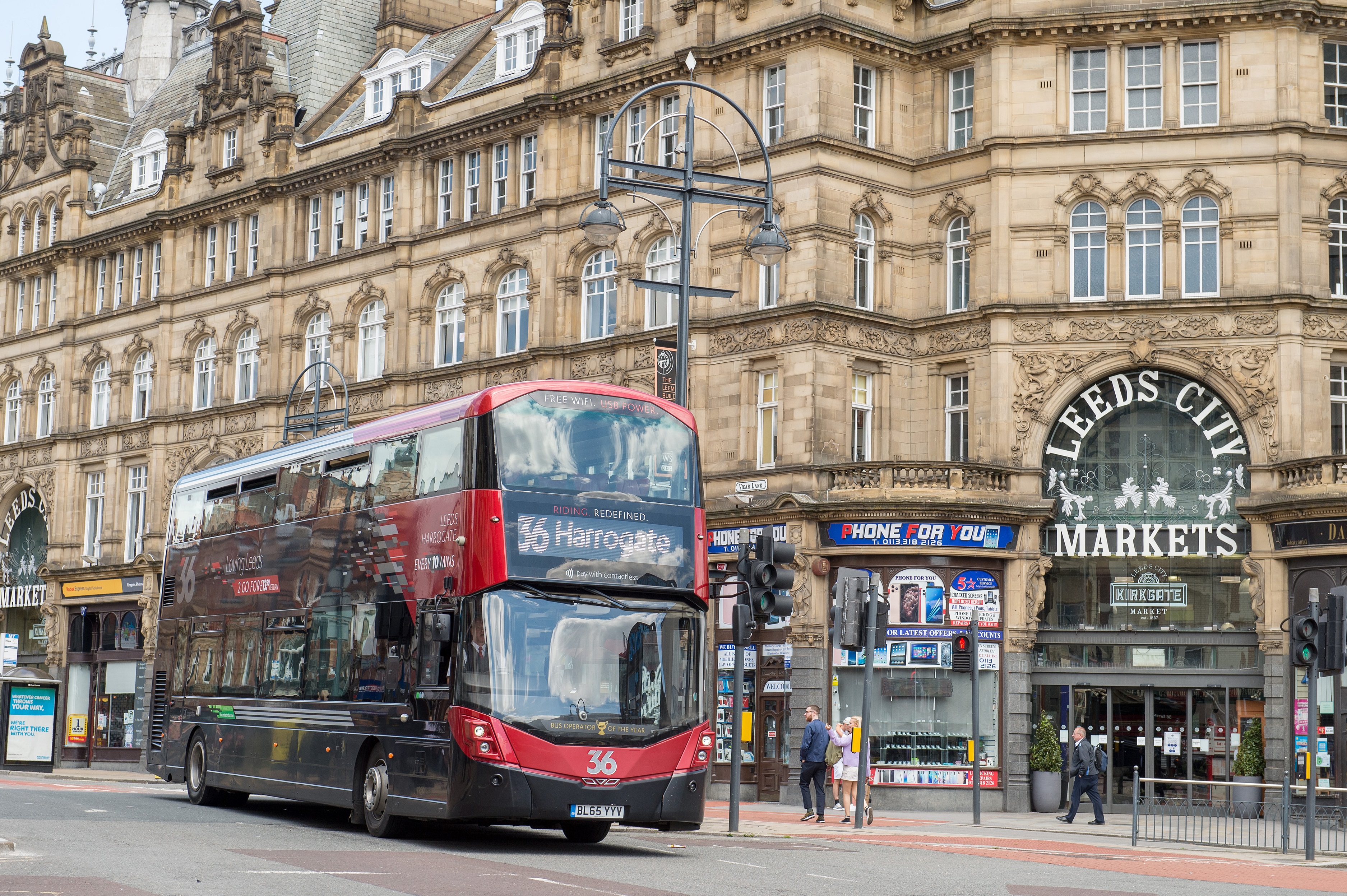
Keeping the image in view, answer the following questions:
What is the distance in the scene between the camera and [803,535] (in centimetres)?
3628

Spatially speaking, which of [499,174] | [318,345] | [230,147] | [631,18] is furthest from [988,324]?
[230,147]

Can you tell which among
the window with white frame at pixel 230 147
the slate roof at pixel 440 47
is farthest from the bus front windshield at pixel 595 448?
the window with white frame at pixel 230 147

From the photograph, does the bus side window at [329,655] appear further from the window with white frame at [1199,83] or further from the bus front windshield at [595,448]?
the window with white frame at [1199,83]

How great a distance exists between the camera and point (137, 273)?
Answer: 58812 millimetres

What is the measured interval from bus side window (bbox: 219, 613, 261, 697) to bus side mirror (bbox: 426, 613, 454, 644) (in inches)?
231

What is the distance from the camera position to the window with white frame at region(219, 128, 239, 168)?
54719 mm

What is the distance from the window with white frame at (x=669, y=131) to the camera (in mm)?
40500

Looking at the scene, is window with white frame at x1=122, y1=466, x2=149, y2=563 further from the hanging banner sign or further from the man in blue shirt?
the man in blue shirt

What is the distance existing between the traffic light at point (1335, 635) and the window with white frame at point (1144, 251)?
48.0 feet

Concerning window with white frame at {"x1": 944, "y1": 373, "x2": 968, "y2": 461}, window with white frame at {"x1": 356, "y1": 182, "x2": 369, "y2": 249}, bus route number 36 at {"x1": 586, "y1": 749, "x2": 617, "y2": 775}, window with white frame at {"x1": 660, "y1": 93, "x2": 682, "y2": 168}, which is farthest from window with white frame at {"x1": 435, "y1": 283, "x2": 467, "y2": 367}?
bus route number 36 at {"x1": 586, "y1": 749, "x2": 617, "y2": 775}

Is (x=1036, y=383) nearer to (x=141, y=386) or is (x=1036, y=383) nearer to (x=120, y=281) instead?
(x=141, y=386)

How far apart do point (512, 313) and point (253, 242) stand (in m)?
12.9

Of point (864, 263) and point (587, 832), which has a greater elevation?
point (864, 263)

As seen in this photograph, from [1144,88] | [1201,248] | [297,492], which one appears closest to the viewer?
[297,492]
